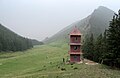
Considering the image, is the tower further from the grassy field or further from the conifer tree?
the conifer tree

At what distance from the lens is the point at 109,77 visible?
128ft

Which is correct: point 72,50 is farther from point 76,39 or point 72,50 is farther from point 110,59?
point 110,59

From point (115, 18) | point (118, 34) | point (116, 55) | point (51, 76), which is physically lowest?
point (51, 76)

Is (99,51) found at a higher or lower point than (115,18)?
lower

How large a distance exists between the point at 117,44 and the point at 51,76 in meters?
17.0

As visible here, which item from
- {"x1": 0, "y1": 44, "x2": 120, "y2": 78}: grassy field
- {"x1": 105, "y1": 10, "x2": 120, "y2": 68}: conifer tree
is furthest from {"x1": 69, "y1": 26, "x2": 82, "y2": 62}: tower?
{"x1": 105, "y1": 10, "x2": 120, "y2": 68}: conifer tree

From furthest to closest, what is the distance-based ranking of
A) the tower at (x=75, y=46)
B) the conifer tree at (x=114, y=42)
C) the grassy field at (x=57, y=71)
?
the tower at (x=75, y=46)
the conifer tree at (x=114, y=42)
the grassy field at (x=57, y=71)

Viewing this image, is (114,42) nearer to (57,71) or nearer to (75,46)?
(57,71)

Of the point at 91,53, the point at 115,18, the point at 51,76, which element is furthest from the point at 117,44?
the point at 91,53

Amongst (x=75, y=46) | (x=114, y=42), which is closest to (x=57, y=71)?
(x=114, y=42)

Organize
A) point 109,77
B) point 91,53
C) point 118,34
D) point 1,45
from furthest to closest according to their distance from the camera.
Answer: point 1,45, point 91,53, point 118,34, point 109,77

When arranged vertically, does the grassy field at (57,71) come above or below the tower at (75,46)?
below

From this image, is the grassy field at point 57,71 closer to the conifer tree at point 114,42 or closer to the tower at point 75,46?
the conifer tree at point 114,42

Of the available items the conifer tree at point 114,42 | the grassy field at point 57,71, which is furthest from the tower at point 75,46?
the conifer tree at point 114,42
